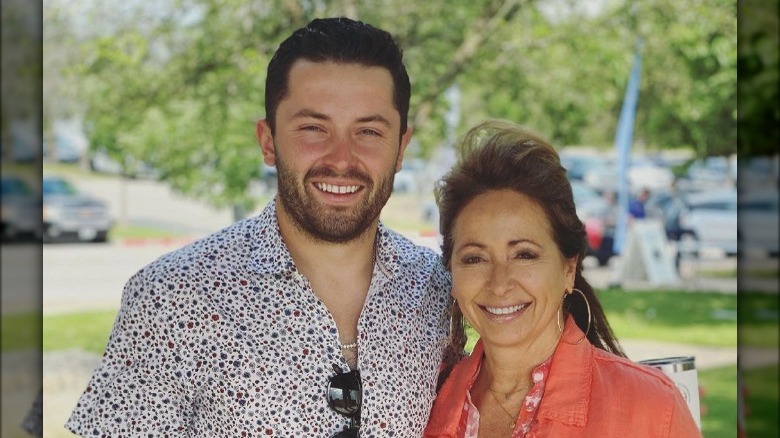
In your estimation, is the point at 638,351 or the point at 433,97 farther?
the point at 638,351

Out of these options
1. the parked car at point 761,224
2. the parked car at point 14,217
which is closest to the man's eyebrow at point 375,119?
the parked car at point 14,217

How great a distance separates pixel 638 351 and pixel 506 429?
24.2ft

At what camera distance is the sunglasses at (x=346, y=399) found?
245 cm

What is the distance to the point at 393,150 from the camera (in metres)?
2.66

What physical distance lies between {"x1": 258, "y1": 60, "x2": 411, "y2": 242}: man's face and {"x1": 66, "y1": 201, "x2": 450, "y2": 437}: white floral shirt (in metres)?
0.13

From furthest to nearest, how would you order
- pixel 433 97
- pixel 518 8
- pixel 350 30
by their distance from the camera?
pixel 518 8 < pixel 433 97 < pixel 350 30

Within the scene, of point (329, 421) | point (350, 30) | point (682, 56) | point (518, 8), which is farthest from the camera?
point (682, 56)

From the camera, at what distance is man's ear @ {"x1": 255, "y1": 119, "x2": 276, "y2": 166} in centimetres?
271

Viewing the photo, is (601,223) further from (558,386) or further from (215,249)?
(215,249)

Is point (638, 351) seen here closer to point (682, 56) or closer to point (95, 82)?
point (682, 56)

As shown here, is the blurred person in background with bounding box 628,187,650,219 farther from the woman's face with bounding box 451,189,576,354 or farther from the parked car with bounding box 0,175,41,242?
the woman's face with bounding box 451,189,576,354

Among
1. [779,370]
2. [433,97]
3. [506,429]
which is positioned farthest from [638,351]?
[506,429]

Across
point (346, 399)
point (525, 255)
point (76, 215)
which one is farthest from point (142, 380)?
point (76, 215)

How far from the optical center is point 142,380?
238 cm
